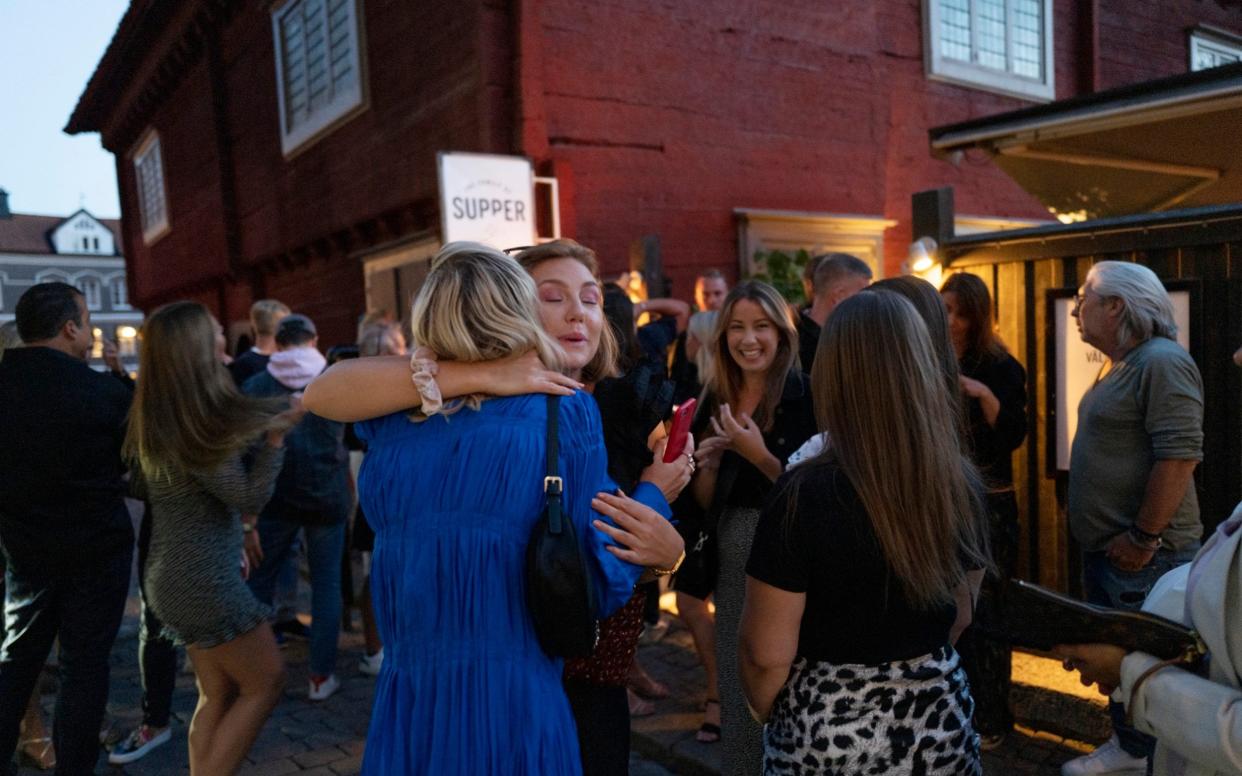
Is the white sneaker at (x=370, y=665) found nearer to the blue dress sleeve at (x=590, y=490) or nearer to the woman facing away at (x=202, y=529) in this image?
the woman facing away at (x=202, y=529)

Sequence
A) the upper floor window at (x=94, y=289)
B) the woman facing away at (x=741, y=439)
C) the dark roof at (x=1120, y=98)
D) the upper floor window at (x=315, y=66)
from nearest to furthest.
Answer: the woman facing away at (x=741, y=439) < the dark roof at (x=1120, y=98) < the upper floor window at (x=315, y=66) < the upper floor window at (x=94, y=289)

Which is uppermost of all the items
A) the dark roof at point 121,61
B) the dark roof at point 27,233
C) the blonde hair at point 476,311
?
the dark roof at point 27,233

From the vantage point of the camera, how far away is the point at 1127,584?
3.30 m

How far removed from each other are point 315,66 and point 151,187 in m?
11.5

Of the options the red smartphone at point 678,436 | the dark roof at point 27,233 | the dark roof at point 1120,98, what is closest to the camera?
the red smartphone at point 678,436

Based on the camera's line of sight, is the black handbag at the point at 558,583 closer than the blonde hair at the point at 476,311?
Yes

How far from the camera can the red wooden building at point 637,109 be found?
768 cm

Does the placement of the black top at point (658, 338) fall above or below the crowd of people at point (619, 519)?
above

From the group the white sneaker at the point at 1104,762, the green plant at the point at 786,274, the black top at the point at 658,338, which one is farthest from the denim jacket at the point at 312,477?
the green plant at the point at 786,274

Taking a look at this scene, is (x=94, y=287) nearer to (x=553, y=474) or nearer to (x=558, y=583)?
(x=553, y=474)

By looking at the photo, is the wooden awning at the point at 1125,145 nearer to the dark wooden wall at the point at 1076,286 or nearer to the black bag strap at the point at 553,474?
the dark wooden wall at the point at 1076,286

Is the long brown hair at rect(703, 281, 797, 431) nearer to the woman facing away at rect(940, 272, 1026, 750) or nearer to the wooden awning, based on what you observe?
the woman facing away at rect(940, 272, 1026, 750)

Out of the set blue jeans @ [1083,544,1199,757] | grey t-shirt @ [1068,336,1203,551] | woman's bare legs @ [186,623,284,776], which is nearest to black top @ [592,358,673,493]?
woman's bare legs @ [186,623,284,776]

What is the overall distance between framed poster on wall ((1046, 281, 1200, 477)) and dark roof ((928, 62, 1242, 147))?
3.42 feet
